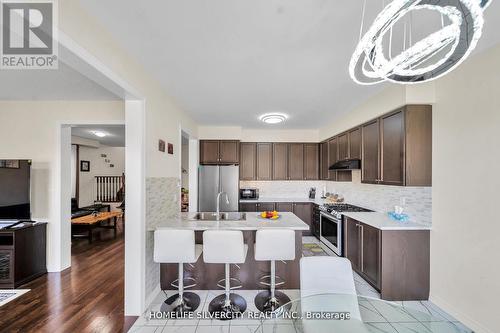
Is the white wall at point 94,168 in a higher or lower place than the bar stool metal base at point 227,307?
higher

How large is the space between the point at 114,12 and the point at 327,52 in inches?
68.7

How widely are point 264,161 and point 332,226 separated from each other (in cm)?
227

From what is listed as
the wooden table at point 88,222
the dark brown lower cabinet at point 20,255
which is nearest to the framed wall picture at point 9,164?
the dark brown lower cabinet at point 20,255

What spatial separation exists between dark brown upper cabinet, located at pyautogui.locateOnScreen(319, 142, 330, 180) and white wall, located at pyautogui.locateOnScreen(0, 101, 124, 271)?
4.08 m

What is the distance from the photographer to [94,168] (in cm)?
743

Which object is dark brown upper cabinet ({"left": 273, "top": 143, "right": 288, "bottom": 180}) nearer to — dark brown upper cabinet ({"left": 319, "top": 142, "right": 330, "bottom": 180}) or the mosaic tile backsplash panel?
dark brown upper cabinet ({"left": 319, "top": 142, "right": 330, "bottom": 180})

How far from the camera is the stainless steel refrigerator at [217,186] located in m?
4.92

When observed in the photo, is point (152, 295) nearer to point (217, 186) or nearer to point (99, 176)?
point (217, 186)

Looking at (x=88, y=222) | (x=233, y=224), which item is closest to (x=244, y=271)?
(x=233, y=224)

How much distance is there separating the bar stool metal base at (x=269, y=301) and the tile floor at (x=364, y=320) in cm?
8

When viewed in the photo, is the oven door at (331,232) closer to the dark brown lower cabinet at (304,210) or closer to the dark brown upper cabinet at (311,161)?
the dark brown lower cabinet at (304,210)

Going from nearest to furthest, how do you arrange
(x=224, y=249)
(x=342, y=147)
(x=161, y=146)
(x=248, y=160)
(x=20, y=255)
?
(x=224, y=249) → (x=161, y=146) → (x=20, y=255) → (x=342, y=147) → (x=248, y=160)

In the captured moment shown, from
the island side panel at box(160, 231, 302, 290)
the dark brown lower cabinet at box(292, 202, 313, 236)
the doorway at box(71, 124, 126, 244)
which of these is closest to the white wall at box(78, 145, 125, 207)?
the doorway at box(71, 124, 126, 244)
